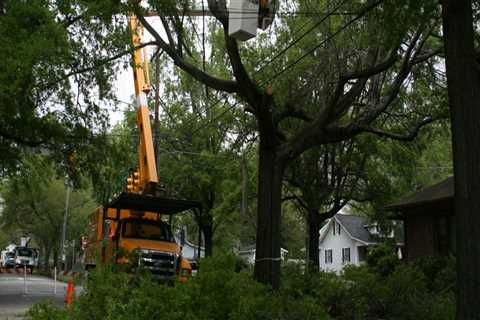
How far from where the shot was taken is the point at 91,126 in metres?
19.5

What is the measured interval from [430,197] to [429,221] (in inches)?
63.4

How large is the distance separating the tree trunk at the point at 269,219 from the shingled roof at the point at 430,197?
31.6 feet

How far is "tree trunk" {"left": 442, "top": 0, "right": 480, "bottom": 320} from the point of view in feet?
26.0

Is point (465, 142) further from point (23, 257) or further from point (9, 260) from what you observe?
point (9, 260)

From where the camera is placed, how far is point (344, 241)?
193 ft

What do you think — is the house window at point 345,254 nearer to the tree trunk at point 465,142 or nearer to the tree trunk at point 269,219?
the tree trunk at point 269,219

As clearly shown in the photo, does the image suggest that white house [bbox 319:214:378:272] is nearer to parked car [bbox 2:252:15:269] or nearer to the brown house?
the brown house

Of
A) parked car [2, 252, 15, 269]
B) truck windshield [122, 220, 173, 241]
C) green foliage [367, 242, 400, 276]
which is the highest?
truck windshield [122, 220, 173, 241]

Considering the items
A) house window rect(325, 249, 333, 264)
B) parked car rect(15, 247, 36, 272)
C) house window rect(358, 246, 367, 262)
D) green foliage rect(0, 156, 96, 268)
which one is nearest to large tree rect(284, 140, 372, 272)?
house window rect(358, 246, 367, 262)

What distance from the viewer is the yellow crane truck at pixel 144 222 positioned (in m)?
16.0

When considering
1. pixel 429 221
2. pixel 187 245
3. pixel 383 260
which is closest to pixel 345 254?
pixel 187 245

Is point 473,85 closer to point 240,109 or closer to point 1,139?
point 1,139

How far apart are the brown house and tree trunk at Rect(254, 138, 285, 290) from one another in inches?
379

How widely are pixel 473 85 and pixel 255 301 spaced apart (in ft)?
14.7
